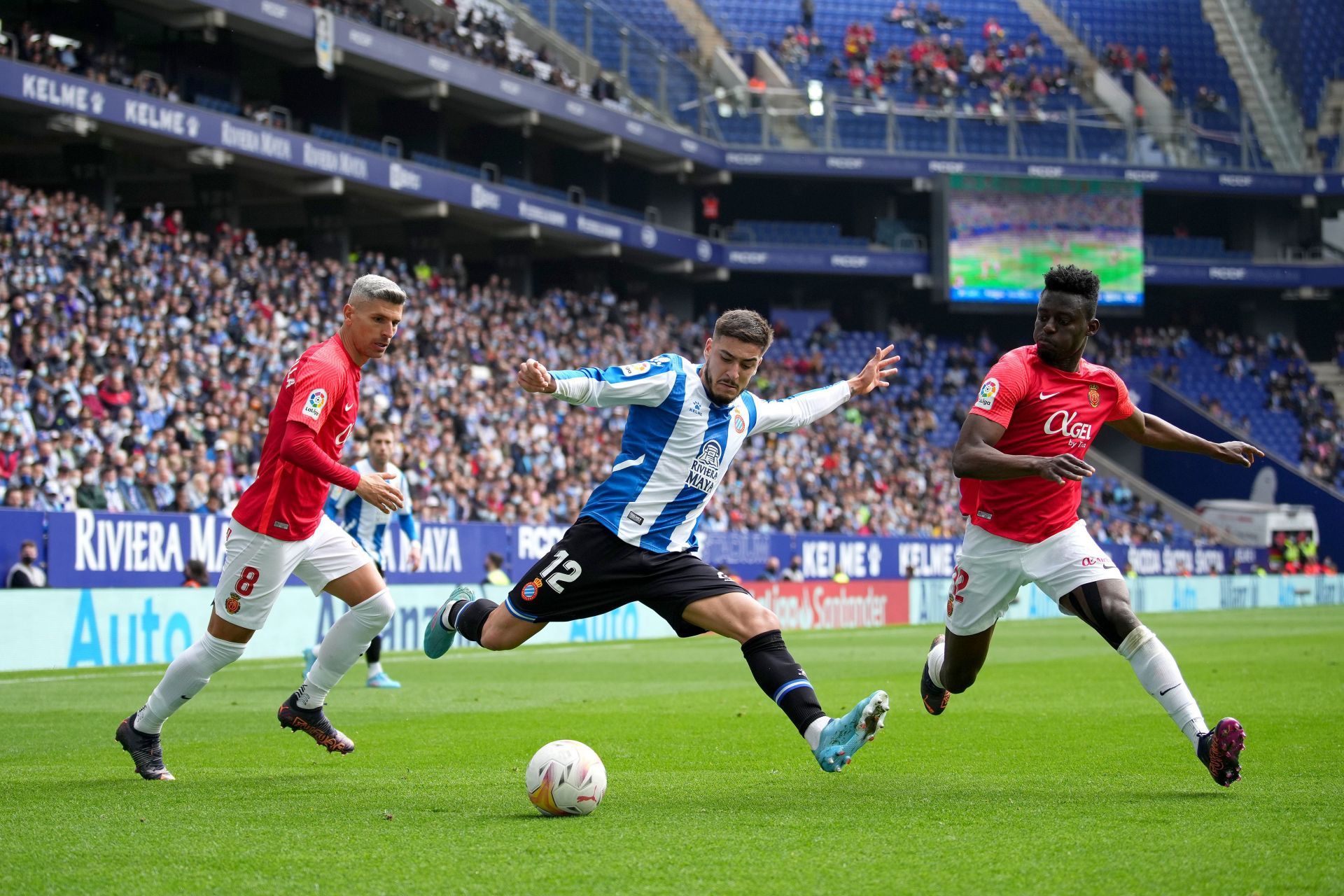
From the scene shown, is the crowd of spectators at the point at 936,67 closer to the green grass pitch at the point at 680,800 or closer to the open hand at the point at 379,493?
the green grass pitch at the point at 680,800

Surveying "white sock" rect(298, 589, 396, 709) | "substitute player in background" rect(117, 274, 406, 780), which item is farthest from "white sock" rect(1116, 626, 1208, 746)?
"white sock" rect(298, 589, 396, 709)

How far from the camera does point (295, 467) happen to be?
24.9ft

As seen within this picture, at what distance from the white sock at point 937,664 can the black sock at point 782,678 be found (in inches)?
63.2

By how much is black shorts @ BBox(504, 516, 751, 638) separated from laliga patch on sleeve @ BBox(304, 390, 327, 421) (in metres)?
1.36

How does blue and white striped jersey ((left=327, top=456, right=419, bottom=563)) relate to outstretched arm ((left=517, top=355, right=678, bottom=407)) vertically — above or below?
below

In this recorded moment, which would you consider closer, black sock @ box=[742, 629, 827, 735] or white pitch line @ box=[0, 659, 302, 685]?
black sock @ box=[742, 629, 827, 735]

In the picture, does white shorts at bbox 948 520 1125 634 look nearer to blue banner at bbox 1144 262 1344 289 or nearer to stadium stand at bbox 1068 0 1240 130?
blue banner at bbox 1144 262 1344 289

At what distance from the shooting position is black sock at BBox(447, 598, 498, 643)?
303 inches

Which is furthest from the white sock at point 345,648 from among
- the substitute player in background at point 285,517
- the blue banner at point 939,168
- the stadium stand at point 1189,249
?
the stadium stand at point 1189,249

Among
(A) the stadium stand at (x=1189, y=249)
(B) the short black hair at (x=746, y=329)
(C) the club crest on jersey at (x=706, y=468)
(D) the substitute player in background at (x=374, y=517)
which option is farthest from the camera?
(A) the stadium stand at (x=1189, y=249)

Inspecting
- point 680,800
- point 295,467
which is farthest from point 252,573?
point 680,800

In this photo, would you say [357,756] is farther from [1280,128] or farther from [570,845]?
[1280,128]

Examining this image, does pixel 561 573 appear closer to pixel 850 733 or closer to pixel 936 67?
pixel 850 733

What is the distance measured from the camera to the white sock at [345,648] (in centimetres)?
806
